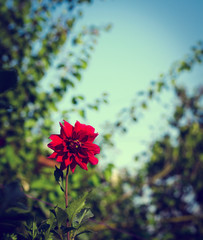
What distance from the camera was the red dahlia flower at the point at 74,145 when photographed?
2.54 feet

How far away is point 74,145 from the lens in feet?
2.58

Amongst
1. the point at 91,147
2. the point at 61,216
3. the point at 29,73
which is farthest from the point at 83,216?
the point at 29,73

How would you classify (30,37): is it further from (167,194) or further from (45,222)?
(167,194)

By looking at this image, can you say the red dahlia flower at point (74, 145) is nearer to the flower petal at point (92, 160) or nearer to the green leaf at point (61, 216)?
the flower petal at point (92, 160)

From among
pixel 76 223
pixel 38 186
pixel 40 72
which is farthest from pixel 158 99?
pixel 76 223

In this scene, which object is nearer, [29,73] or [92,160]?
[92,160]

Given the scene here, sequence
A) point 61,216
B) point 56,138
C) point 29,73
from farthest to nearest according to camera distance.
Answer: point 29,73, point 56,138, point 61,216

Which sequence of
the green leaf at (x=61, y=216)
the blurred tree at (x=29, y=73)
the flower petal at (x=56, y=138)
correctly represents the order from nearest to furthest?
the green leaf at (x=61, y=216) → the flower petal at (x=56, y=138) → the blurred tree at (x=29, y=73)

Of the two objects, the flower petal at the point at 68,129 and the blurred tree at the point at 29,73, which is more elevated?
the blurred tree at the point at 29,73

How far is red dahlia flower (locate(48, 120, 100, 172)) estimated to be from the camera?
0.77 metres

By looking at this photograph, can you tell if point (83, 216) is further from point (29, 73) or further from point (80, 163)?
point (29, 73)

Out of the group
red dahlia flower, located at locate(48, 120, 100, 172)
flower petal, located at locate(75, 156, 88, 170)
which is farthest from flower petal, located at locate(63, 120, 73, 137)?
flower petal, located at locate(75, 156, 88, 170)

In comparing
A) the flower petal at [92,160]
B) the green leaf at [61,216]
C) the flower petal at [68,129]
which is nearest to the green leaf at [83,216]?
the green leaf at [61,216]

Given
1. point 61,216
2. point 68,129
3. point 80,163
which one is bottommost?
point 61,216
